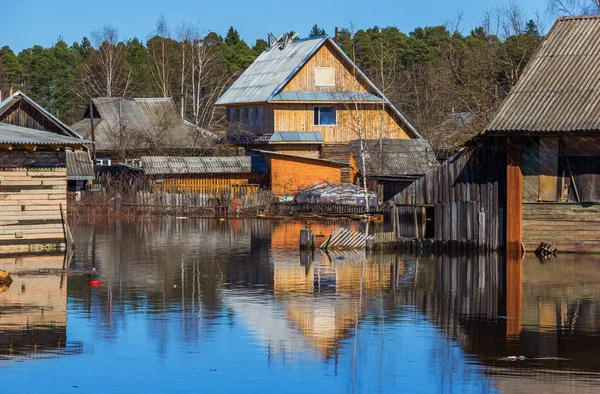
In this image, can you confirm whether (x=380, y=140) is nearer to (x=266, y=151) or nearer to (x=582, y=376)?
(x=266, y=151)

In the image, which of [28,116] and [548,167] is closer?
[548,167]

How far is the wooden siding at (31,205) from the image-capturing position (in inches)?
1243

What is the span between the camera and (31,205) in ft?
105

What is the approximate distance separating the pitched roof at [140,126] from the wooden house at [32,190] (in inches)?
1299

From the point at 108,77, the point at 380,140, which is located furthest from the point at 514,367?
the point at 108,77

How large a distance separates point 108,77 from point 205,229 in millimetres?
39454

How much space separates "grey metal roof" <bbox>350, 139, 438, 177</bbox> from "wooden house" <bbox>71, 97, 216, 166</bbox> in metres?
12.3

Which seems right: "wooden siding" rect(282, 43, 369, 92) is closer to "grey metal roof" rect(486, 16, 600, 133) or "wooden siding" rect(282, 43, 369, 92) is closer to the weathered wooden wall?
"grey metal roof" rect(486, 16, 600, 133)

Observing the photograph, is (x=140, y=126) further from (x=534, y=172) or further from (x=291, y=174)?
(x=534, y=172)

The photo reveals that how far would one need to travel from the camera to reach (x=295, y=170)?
5884 cm

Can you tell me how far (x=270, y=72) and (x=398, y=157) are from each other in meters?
12.9

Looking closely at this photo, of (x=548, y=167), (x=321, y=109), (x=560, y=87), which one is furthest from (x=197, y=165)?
(x=548, y=167)

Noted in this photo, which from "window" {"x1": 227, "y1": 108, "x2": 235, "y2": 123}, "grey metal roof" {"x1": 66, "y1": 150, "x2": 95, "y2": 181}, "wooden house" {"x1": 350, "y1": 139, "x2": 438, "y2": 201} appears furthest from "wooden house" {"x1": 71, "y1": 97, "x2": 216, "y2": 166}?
"wooden house" {"x1": 350, "y1": 139, "x2": 438, "y2": 201}

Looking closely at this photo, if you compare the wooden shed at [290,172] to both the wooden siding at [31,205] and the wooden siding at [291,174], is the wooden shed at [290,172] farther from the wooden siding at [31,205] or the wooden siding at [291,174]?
the wooden siding at [31,205]
